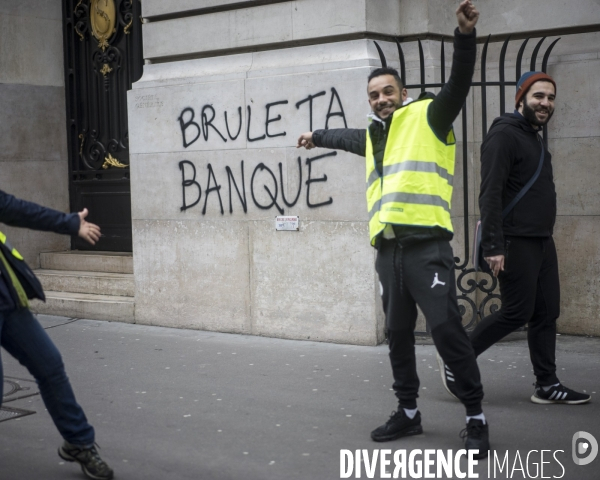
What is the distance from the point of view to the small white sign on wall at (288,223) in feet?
23.7

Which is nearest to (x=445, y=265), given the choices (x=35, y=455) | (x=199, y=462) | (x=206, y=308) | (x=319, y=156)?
(x=199, y=462)

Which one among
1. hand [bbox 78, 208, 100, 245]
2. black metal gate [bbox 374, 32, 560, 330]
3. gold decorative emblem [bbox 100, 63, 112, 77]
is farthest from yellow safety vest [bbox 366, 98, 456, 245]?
gold decorative emblem [bbox 100, 63, 112, 77]

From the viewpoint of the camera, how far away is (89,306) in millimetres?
8422

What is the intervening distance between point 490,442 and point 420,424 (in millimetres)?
379

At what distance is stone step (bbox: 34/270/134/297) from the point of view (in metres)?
8.59

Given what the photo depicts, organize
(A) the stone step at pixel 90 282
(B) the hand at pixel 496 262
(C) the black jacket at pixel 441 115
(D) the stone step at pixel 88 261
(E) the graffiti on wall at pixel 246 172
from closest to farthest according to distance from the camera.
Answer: (C) the black jacket at pixel 441 115 → (B) the hand at pixel 496 262 → (E) the graffiti on wall at pixel 246 172 → (A) the stone step at pixel 90 282 → (D) the stone step at pixel 88 261

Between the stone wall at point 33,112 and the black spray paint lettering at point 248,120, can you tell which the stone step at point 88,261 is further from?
the black spray paint lettering at point 248,120

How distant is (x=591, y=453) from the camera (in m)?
4.23

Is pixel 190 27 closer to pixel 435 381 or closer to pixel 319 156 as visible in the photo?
pixel 319 156

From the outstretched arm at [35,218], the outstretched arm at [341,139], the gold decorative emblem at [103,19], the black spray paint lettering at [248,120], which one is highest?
the gold decorative emblem at [103,19]

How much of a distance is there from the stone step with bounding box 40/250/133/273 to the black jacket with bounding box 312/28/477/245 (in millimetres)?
4800

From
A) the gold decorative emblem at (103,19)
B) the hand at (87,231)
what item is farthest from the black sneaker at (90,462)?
the gold decorative emblem at (103,19)

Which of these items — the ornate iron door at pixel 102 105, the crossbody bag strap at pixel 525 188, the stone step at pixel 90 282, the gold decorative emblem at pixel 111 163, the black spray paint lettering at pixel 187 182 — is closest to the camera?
the crossbody bag strap at pixel 525 188

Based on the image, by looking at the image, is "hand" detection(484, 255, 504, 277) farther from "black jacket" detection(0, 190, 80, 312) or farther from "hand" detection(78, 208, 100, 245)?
"black jacket" detection(0, 190, 80, 312)
